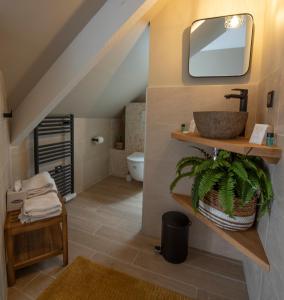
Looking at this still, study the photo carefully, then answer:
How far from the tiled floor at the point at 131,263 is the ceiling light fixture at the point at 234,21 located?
73.5 inches

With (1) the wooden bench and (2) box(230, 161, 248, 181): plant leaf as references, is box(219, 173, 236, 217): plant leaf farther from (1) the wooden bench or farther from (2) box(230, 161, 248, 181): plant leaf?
(1) the wooden bench

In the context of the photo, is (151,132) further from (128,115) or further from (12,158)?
(128,115)

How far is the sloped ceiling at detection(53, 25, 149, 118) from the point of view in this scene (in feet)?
6.59

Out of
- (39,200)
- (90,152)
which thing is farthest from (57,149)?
(39,200)

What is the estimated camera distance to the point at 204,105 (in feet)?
5.33

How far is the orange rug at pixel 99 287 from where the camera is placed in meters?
1.33

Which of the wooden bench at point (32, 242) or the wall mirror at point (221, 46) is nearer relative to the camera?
the wooden bench at point (32, 242)

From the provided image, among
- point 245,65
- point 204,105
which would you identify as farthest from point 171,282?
point 245,65

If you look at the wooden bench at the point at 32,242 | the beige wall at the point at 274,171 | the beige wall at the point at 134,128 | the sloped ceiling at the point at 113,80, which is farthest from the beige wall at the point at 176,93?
the beige wall at the point at 134,128

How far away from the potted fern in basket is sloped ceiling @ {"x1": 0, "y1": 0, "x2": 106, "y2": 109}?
119cm

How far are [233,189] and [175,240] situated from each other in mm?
755

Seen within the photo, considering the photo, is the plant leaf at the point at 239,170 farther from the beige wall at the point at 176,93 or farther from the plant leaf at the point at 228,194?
the beige wall at the point at 176,93

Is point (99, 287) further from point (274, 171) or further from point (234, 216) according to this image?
point (274, 171)

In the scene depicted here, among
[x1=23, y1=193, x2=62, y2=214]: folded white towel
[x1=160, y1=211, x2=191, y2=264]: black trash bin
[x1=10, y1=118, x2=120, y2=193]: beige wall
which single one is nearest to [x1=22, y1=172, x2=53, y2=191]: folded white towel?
[x1=23, y1=193, x2=62, y2=214]: folded white towel
